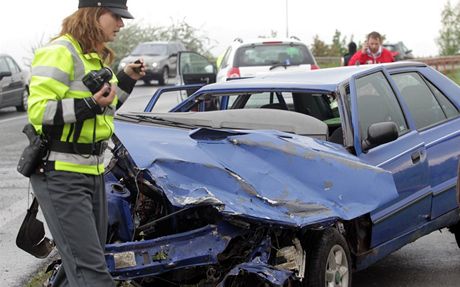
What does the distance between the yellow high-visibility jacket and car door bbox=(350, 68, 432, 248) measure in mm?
2066

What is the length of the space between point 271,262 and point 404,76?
251 centimetres

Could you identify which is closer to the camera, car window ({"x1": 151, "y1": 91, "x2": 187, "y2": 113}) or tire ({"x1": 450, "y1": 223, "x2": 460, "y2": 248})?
tire ({"x1": 450, "y1": 223, "x2": 460, "y2": 248})

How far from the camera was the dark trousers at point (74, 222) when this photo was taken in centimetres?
387

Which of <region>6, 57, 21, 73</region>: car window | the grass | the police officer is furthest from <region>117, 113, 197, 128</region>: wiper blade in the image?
the grass

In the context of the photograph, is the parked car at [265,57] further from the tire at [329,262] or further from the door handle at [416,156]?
the tire at [329,262]

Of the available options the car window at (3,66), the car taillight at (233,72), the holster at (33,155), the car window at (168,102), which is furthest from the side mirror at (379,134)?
the car window at (3,66)

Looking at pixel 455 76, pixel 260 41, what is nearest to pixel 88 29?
pixel 260 41

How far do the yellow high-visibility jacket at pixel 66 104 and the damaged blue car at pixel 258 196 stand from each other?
2.02 feet

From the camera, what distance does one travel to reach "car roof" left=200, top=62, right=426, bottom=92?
589 centimetres

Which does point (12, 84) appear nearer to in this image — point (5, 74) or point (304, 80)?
point (5, 74)

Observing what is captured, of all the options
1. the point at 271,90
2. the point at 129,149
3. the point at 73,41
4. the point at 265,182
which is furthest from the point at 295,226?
the point at 271,90

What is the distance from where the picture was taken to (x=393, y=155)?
5684 mm

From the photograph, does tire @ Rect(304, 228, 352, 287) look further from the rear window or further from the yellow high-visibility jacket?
the rear window

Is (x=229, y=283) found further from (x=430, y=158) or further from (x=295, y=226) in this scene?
(x=430, y=158)
